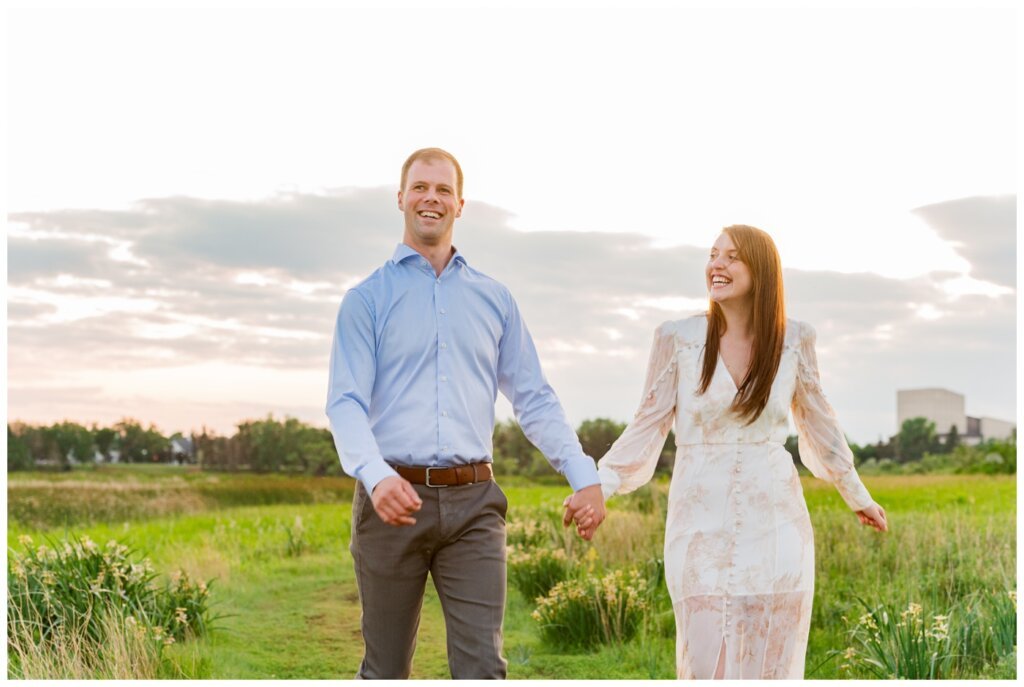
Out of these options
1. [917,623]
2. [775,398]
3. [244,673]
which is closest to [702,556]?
[775,398]

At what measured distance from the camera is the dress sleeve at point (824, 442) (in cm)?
452

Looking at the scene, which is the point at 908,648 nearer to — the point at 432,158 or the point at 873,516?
the point at 873,516

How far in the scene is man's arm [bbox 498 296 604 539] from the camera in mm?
3932

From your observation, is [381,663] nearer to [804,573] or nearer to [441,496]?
[441,496]

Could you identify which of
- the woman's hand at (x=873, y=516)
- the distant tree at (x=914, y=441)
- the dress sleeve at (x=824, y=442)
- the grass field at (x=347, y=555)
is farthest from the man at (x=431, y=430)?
the distant tree at (x=914, y=441)

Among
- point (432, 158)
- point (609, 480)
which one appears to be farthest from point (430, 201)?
point (609, 480)

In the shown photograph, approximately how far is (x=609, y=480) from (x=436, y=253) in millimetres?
1151

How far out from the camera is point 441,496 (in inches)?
145

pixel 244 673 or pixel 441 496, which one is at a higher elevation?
pixel 441 496

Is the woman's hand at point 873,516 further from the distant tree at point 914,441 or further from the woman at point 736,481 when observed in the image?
the distant tree at point 914,441

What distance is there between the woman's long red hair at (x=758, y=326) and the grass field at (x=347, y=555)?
2.50 meters

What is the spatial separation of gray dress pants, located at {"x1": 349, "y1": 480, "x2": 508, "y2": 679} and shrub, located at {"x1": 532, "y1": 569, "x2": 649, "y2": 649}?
3247 millimetres

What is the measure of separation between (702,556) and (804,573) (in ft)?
1.27

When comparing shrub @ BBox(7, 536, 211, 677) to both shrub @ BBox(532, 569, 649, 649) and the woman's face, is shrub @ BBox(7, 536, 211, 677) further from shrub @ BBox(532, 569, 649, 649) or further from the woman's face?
the woman's face
